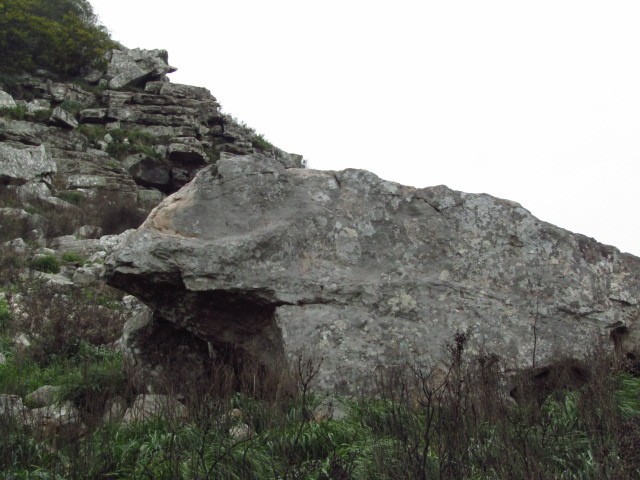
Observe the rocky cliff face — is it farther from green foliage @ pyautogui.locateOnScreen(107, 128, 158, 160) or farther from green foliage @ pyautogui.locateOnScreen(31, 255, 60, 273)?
green foliage @ pyautogui.locateOnScreen(107, 128, 158, 160)

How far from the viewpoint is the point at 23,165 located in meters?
15.8

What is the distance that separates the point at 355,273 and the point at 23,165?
12.4 m

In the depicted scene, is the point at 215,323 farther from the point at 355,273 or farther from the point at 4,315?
the point at 4,315

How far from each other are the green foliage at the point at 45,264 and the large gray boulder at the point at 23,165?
5.73 m

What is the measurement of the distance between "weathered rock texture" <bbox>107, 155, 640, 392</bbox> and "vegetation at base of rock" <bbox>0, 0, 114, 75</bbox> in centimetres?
2220

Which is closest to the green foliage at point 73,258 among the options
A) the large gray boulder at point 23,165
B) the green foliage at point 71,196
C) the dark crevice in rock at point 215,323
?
the green foliage at point 71,196

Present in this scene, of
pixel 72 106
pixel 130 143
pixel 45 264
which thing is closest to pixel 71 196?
pixel 45 264

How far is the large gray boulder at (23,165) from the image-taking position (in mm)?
15273

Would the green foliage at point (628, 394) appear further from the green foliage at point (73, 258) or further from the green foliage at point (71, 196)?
the green foliage at point (71, 196)

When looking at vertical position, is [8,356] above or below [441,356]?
below

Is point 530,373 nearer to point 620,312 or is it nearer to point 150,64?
point 620,312

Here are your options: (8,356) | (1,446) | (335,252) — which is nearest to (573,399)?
(335,252)

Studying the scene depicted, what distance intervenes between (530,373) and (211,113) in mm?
21454

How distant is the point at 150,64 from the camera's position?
26891 mm
